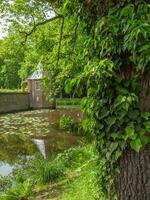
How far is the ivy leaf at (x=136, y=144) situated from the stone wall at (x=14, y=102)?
2937 cm

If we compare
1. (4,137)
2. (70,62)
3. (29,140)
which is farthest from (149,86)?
(4,137)

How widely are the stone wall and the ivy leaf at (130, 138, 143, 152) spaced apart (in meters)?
29.4

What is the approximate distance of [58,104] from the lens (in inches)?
1581

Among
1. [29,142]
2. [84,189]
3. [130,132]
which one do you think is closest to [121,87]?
[130,132]

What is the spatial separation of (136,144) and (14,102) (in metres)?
32.0

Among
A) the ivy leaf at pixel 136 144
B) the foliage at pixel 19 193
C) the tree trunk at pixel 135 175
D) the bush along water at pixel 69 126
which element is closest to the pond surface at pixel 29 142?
the bush along water at pixel 69 126

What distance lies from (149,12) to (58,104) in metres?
36.9

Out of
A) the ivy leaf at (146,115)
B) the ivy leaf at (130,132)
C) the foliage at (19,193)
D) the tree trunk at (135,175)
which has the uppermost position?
the ivy leaf at (146,115)

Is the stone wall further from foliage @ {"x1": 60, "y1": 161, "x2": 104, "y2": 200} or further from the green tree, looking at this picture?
the green tree

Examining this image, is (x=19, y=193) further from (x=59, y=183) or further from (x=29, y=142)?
(x=29, y=142)

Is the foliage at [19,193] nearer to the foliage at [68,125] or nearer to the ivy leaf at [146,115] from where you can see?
the ivy leaf at [146,115]

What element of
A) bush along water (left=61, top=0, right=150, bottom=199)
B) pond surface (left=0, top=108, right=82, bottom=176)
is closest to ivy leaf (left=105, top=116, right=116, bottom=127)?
bush along water (left=61, top=0, right=150, bottom=199)

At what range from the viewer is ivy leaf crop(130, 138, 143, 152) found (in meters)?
3.37

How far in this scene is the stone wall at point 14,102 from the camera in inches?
1286
